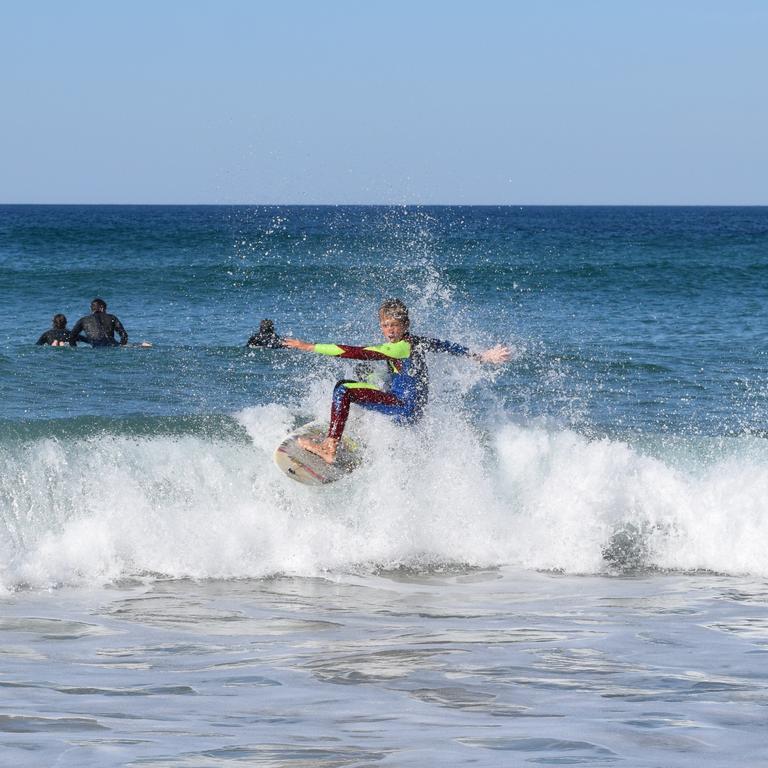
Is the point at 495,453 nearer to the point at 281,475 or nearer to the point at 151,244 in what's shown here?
the point at 281,475

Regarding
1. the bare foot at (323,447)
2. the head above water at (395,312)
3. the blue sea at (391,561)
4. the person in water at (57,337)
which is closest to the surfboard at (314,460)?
the bare foot at (323,447)

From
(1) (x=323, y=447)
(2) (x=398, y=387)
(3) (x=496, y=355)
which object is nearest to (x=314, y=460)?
(1) (x=323, y=447)

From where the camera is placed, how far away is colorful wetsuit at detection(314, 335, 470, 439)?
9.65 meters

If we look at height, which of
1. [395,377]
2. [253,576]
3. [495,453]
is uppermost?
[395,377]

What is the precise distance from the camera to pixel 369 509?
10.5 metres

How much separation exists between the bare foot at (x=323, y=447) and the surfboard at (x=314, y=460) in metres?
0.03

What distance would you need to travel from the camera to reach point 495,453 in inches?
478

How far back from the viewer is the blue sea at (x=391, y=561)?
17.5ft

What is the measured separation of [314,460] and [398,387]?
1.02 meters

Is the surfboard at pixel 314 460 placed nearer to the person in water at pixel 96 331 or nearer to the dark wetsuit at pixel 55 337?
the person in water at pixel 96 331

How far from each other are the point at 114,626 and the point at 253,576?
206cm

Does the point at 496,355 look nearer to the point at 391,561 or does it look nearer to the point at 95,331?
the point at 391,561

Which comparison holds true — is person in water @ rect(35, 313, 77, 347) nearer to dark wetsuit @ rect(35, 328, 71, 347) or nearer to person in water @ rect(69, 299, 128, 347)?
dark wetsuit @ rect(35, 328, 71, 347)

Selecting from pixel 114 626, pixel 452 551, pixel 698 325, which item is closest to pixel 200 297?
pixel 698 325
